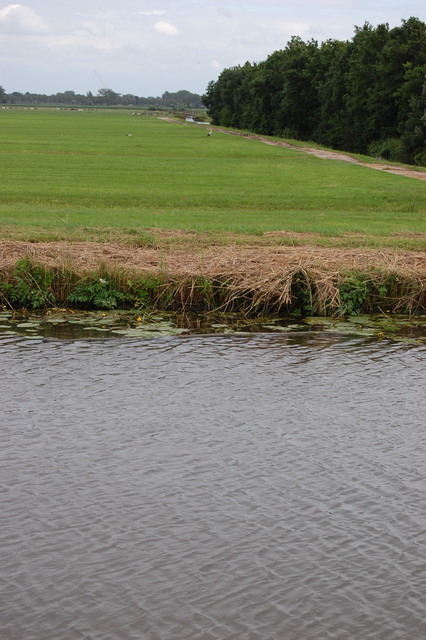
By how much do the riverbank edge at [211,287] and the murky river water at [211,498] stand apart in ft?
11.0

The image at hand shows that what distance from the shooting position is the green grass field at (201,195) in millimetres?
22328

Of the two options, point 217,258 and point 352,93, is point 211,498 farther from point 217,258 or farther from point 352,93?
point 352,93

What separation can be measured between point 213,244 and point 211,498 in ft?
39.7

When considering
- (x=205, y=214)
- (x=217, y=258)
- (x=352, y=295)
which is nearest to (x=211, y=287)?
(x=217, y=258)

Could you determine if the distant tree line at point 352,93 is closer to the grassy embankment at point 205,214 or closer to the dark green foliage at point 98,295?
the grassy embankment at point 205,214

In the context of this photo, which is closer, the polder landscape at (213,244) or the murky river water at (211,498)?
the murky river water at (211,498)

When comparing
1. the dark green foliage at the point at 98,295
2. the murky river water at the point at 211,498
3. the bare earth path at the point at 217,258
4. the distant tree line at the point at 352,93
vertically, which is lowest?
the murky river water at the point at 211,498

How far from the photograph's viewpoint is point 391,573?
6789mm

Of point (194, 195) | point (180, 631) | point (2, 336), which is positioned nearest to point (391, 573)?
point (180, 631)

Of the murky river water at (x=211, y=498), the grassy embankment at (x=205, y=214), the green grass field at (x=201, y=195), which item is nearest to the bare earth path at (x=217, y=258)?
the grassy embankment at (x=205, y=214)

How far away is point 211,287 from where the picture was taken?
16.1 m

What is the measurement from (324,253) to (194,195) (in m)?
14.5

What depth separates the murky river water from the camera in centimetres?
625

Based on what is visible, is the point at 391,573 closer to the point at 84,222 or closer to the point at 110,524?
the point at 110,524
